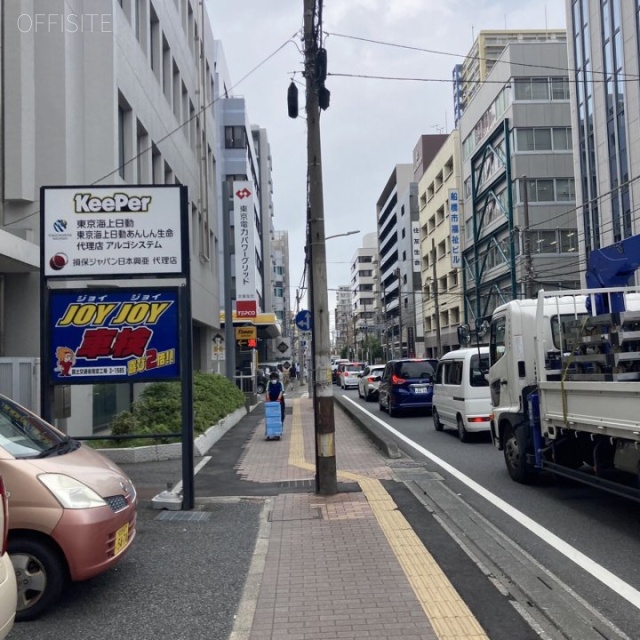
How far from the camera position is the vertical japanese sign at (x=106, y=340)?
8.13m

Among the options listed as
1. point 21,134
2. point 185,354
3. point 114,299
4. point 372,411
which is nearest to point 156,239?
point 114,299

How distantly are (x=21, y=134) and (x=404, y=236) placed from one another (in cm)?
7446

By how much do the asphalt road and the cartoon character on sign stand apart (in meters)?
5.17

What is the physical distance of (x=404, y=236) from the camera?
8525 cm

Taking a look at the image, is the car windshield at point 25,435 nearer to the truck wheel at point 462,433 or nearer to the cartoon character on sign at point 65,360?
the cartoon character on sign at point 65,360

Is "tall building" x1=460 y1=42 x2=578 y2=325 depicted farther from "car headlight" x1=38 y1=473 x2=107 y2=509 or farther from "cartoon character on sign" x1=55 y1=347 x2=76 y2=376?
"car headlight" x1=38 y1=473 x2=107 y2=509

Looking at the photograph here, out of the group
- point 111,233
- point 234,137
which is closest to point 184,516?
point 111,233

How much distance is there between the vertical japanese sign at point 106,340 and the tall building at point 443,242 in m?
45.4

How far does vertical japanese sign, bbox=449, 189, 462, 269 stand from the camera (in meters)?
57.8

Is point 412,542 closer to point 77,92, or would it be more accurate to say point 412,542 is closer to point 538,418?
point 538,418

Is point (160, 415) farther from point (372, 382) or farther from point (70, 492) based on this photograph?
point (372, 382)

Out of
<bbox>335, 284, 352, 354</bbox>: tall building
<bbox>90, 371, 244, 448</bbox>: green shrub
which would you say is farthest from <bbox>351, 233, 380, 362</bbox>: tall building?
<bbox>90, 371, 244, 448</bbox>: green shrub

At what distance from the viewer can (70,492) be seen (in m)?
4.83

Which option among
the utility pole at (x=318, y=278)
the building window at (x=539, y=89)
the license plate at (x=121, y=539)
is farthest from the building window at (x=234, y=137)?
the license plate at (x=121, y=539)
